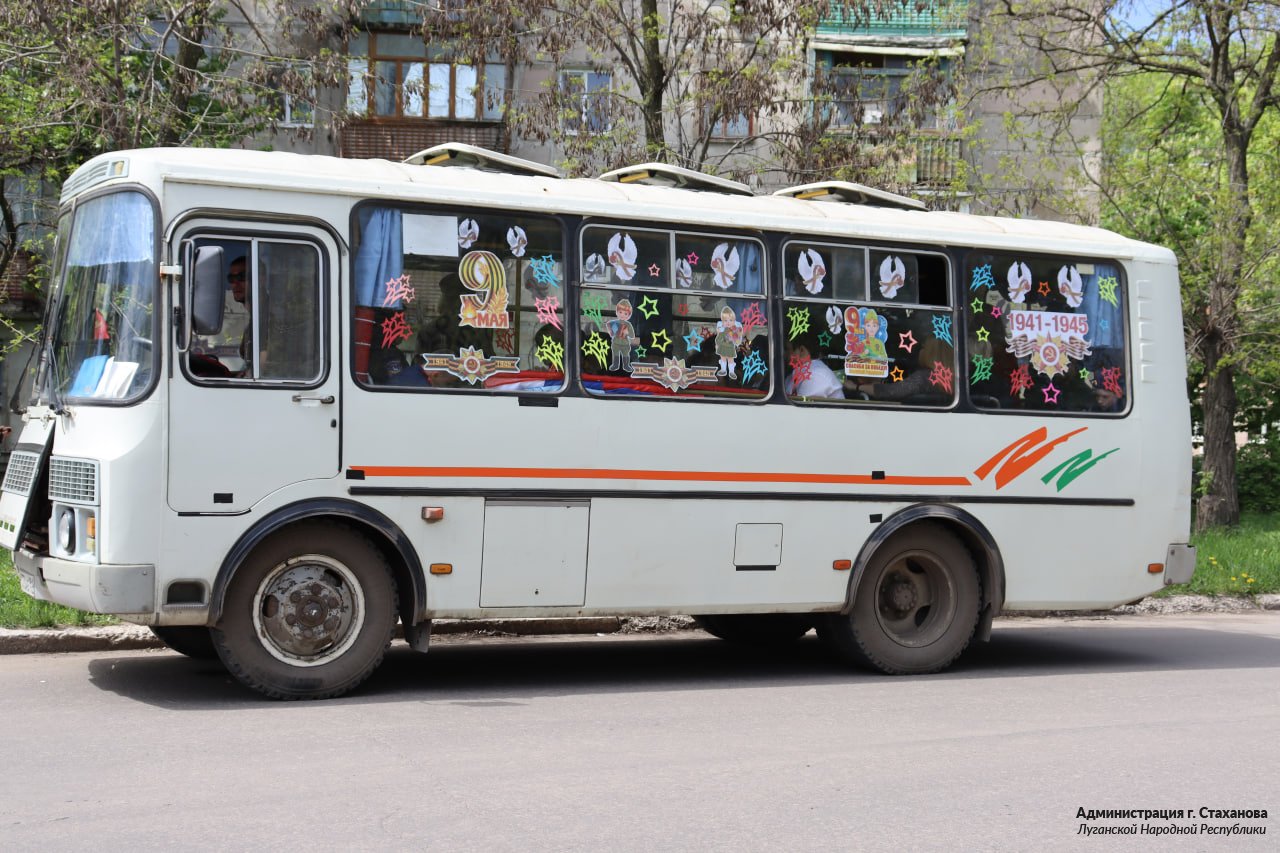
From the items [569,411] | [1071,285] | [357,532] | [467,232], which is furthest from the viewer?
[1071,285]

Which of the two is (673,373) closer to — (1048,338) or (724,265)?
(724,265)

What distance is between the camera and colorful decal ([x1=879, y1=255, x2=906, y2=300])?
972 cm

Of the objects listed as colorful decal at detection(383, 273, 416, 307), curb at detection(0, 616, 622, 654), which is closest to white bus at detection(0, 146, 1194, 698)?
colorful decal at detection(383, 273, 416, 307)

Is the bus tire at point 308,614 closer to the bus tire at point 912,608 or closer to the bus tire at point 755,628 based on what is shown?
the bus tire at point 912,608

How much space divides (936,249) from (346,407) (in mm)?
4250

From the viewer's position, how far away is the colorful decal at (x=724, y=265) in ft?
30.2

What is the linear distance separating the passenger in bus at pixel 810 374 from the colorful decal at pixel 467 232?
2174 millimetres

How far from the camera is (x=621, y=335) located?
8.84 m

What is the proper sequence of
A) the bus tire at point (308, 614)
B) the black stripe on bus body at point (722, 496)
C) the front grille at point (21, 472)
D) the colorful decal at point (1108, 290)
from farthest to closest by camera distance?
the colorful decal at point (1108, 290) → the black stripe on bus body at point (722, 496) → the front grille at point (21, 472) → the bus tire at point (308, 614)

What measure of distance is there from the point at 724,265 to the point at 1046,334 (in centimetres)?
257

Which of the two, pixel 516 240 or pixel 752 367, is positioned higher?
pixel 516 240

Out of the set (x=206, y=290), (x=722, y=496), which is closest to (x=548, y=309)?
(x=722, y=496)

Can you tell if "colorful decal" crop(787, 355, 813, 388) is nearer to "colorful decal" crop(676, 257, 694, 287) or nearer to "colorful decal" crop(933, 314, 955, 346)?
"colorful decal" crop(676, 257, 694, 287)

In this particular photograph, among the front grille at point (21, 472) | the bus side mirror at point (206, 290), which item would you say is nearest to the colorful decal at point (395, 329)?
the bus side mirror at point (206, 290)
